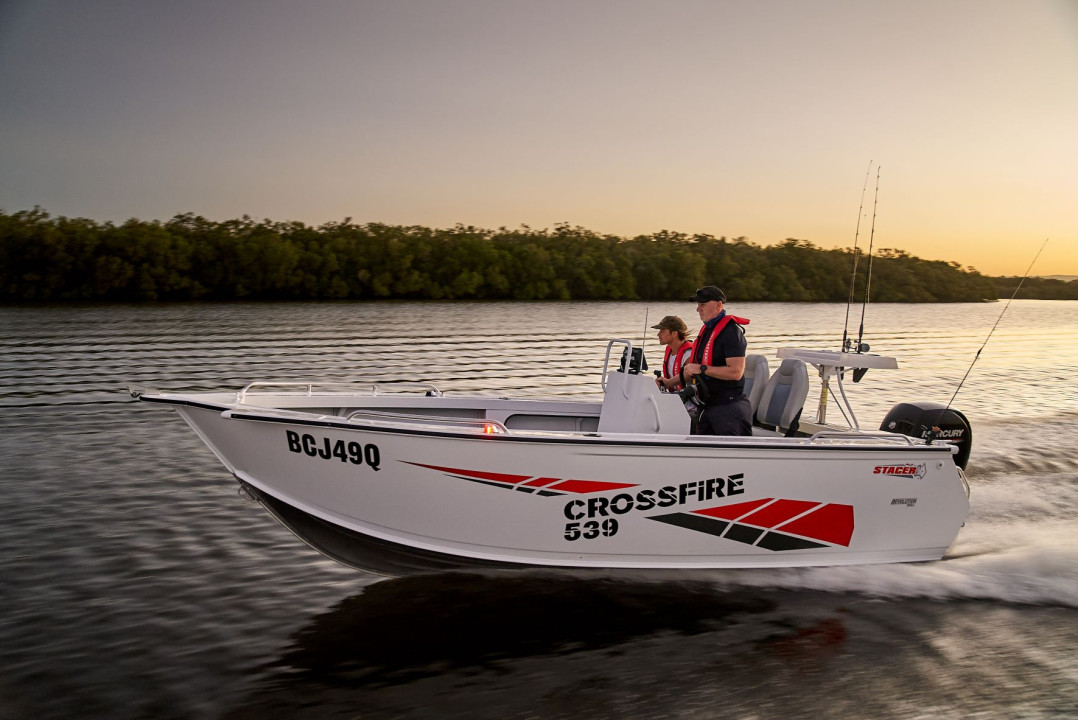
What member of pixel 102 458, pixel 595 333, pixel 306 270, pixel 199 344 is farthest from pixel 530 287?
pixel 102 458

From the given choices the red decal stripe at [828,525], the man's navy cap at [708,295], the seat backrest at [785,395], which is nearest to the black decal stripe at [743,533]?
the red decal stripe at [828,525]

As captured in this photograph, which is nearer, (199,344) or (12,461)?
(12,461)

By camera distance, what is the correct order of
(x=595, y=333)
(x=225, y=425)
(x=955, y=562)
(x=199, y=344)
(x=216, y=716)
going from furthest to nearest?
(x=595, y=333) → (x=199, y=344) → (x=955, y=562) → (x=225, y=425) → (x=216, y=716)

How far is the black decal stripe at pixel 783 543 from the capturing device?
5.60 m

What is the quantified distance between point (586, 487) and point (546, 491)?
0.26 m

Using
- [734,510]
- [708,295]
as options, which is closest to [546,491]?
[734,510]

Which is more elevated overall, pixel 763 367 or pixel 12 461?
pixel 763 367

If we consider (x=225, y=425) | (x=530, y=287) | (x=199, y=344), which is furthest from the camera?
(x=530, y=287)

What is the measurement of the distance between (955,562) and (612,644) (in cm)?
341

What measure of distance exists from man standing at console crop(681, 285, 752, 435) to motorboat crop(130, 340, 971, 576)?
1.23 feet

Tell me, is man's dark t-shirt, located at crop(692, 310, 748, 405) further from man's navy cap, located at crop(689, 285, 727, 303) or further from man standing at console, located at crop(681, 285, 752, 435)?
man's navy cap, located at crop(689, 285, 727, 303)

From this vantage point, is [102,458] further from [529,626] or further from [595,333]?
[595,333]

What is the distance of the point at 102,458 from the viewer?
365 inches

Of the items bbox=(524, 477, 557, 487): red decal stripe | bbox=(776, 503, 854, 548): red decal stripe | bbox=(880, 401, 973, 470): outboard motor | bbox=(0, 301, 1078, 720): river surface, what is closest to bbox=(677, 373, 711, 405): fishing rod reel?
bbox=(776, 503, 854, 548): red decal stripe
